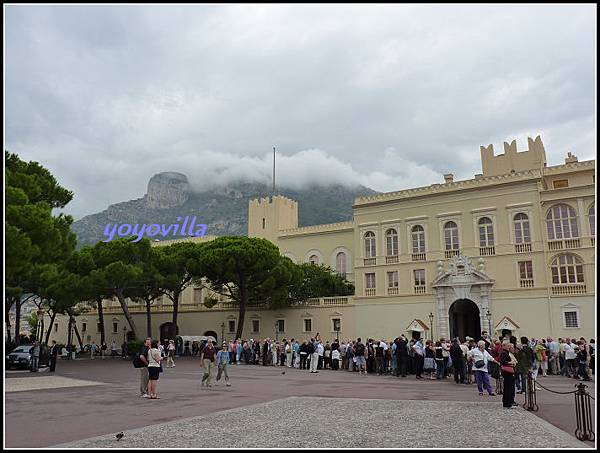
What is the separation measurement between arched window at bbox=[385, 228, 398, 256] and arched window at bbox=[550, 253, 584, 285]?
10947mm

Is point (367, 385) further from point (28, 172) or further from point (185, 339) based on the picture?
point (185, 339)

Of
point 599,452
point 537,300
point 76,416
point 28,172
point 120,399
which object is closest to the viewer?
point 599,452

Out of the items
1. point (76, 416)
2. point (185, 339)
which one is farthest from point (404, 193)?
point (76, 416)

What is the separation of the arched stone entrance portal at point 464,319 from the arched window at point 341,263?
11.9m

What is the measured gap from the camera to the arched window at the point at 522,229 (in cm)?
3650

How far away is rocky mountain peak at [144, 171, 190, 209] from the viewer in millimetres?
184875

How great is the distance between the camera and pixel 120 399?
15.3 m

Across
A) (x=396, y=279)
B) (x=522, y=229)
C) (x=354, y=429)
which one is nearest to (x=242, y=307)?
(x=396, y=279)

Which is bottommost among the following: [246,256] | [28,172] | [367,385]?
[367,385]

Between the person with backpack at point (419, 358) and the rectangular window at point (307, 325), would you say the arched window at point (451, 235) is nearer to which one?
the rectangular window at point (307, 325)

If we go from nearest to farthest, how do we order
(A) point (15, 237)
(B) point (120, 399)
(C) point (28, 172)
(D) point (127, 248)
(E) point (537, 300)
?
(B) point (120, 399), (A) point (15, 237), (C) point (28, 172), (E) point (537, 300), (D) point (127, 248)

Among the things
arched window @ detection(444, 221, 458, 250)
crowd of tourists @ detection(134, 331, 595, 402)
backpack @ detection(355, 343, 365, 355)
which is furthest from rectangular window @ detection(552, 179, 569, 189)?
backpack @ detection(355, 343, 365, 355)

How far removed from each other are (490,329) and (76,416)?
1174 inches

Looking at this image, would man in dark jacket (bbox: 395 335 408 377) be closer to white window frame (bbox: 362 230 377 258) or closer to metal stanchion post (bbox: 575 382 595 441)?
metal stanchion post (bbox: 575 382 595 441)
